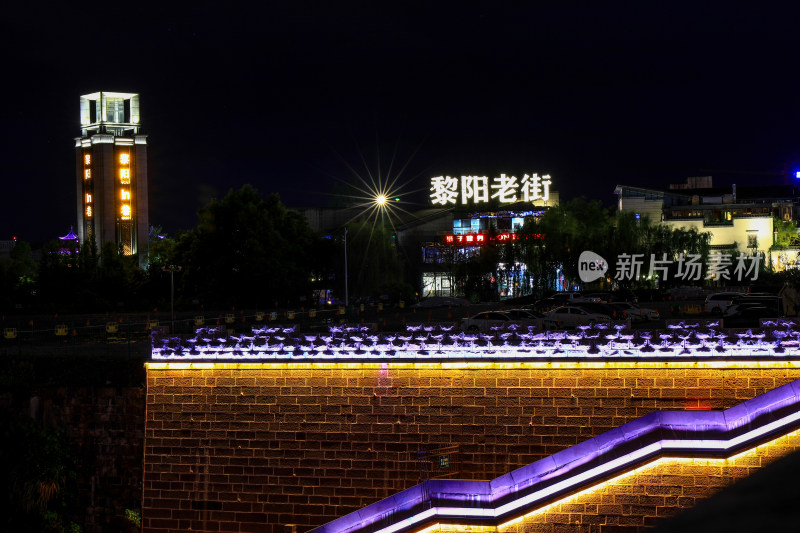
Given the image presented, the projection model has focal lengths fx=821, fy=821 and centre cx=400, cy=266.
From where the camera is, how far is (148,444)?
1520cm

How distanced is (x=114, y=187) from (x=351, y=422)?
53.9 metres

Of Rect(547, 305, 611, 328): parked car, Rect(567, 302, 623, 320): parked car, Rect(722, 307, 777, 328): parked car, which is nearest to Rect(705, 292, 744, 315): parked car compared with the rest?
Rect(722, 307, 777, 328): parked car

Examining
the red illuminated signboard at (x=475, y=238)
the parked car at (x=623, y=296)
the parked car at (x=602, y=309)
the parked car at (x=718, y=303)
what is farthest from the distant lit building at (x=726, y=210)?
the parked car at (x=602, y=309)

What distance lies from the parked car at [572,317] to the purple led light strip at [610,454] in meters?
13.0

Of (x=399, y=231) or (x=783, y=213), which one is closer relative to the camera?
(x=399, y=231)

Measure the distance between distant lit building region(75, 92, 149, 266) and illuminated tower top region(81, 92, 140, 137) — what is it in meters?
0.11

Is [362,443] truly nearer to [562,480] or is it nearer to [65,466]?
[562,480]

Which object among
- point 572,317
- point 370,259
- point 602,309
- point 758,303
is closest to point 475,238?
point 370,259

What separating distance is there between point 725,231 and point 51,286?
41526 millimetres

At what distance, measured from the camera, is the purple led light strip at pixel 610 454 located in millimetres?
11688

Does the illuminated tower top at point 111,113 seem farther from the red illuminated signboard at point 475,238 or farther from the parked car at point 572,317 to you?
the parked car at point 572,317

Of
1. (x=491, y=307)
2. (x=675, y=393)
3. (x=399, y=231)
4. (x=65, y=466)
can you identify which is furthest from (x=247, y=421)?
(x=399, y=231)

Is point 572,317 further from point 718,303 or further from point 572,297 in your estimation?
point 572,297

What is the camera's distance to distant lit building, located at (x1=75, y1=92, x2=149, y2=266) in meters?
62.9
